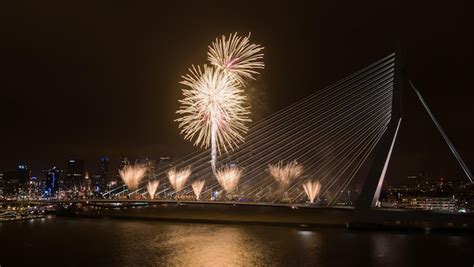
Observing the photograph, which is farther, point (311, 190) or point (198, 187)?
point (198, 187)

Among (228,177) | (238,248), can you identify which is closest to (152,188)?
(228,177)

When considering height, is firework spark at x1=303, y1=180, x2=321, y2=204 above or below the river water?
above

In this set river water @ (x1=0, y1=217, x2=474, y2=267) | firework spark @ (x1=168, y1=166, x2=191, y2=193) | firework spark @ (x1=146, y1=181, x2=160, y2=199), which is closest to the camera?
river water @ (x1=0, y1=217, x2=474, y2=267)

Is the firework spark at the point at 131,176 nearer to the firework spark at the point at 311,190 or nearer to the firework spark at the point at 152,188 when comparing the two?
the firework spark at the point at 152,188

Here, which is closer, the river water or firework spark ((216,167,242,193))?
the river water

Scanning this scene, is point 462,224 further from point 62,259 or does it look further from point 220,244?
point 62,259

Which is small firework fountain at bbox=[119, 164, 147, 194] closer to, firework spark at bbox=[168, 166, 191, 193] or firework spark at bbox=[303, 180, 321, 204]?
firework spark at bbox=[168, 166, 191, 193]

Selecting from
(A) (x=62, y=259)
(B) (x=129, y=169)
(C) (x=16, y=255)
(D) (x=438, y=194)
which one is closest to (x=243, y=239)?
(A) (x=62, y=259)

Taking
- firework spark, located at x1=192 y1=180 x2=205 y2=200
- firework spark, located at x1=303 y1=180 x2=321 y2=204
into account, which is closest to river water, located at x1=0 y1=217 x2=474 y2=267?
firework spark, located at x1=303 y1=180 x2=321 y2=204

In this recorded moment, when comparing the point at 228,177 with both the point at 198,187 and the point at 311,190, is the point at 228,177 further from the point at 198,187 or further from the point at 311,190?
the point at 198,187
